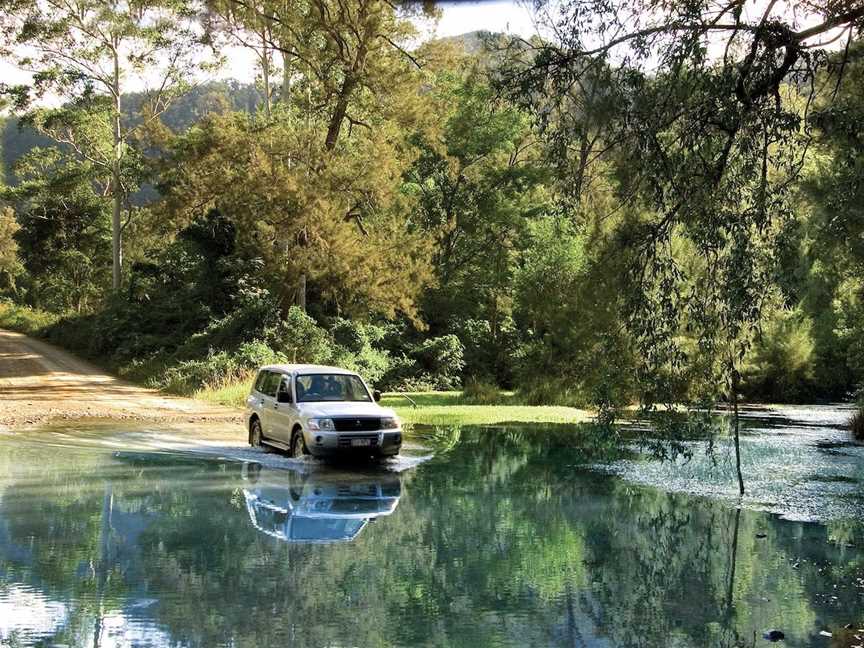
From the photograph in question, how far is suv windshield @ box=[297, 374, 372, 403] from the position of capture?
20.3m

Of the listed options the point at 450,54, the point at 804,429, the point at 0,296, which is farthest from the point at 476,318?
the point at 0,296

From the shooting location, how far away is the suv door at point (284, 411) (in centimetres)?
1998

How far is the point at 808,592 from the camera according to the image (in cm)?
1061

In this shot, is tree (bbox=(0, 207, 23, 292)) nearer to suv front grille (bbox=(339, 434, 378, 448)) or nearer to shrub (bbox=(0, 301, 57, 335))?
shrub (bbox=(0, 301, 57, 335))

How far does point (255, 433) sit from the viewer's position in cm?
2209

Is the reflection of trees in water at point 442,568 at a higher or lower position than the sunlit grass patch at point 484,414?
higher

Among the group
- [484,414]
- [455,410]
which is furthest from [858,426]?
[455,410]

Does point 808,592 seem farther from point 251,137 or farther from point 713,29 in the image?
point 251,137

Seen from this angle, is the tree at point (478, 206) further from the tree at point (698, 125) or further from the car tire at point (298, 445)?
the tree at point (698, 125)

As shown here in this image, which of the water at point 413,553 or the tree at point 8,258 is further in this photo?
the tree at point 8,258

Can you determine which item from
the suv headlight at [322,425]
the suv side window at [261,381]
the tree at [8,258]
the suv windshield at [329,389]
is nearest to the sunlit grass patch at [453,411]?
the suv side window at [261,381]

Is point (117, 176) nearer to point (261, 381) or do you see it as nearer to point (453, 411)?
point (453, 411)

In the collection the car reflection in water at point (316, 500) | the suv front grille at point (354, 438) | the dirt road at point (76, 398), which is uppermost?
the suv front grille at point (354, 438)

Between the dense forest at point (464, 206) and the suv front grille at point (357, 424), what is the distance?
5555mm
